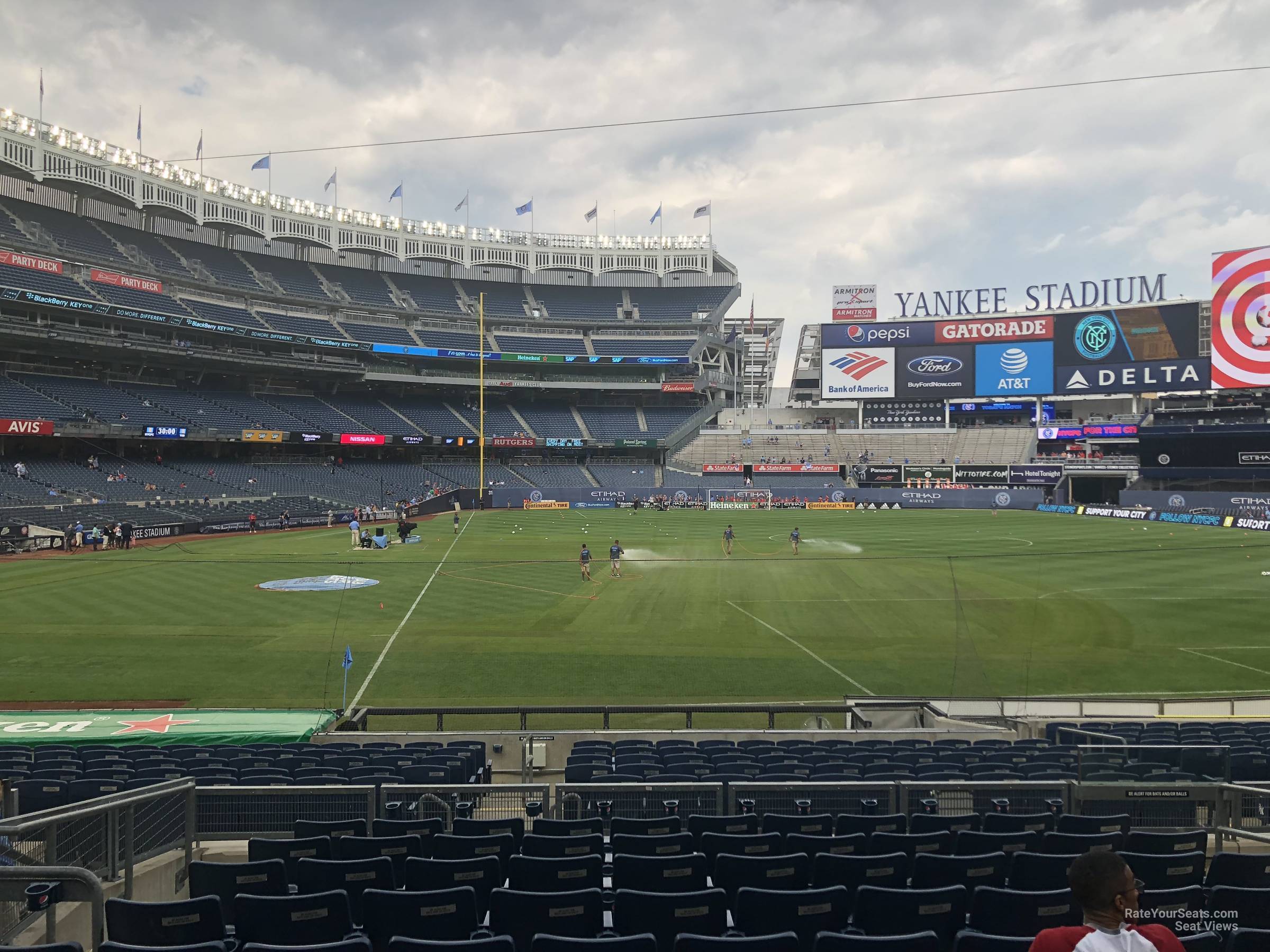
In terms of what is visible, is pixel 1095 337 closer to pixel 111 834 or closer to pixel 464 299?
pixel 464 299

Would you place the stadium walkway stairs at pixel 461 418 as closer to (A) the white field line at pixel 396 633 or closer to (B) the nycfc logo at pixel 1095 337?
(A) the white field line at pixel 396 633

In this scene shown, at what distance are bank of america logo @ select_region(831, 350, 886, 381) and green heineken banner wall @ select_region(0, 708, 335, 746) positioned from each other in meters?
89.2

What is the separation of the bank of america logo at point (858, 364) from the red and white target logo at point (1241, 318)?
34065 mm

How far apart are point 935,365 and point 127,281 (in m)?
88.5

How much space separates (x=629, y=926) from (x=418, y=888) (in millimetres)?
1837

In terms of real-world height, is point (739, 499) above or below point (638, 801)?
above

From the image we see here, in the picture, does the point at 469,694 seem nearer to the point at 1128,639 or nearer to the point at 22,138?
the point at 1128,639

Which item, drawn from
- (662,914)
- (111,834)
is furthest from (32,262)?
(662,914)

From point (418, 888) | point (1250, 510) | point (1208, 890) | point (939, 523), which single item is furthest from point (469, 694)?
point (1250, 510)

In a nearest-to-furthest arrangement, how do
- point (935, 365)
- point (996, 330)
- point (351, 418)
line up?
point (351, 418), point (996, 330), point (935, 365)

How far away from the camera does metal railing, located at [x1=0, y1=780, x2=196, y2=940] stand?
19.0ft

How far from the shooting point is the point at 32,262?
191ft

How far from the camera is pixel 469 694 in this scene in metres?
17.5

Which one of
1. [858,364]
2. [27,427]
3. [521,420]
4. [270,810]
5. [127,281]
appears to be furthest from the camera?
[858,364]
